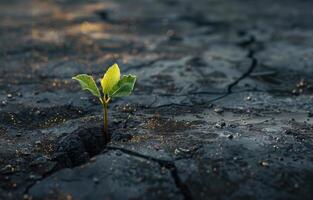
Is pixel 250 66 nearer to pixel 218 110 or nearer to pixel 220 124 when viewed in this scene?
pixel 218 110

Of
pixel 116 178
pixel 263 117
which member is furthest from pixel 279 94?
pixel 116 178

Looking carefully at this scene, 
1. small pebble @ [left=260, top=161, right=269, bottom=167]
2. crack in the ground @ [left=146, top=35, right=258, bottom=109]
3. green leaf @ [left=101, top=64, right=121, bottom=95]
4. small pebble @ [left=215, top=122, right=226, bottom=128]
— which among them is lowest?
small pebble @ [left=260, top=161, right=269, bottom=167]

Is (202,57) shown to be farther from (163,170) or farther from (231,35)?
(163,170)

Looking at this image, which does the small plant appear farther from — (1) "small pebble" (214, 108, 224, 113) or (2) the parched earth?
(1) "small pebble" (214, 108, 224, 113)

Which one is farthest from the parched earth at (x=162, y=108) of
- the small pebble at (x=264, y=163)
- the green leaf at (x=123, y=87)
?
the green leaf at (x=123, y=87)

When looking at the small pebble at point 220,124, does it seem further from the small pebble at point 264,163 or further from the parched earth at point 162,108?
the small pebble at point 264,163

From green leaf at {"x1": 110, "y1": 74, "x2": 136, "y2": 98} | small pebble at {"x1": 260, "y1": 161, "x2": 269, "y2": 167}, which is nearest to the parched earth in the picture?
small pebble at {"x1": 260, "y1": 161, "x2": 269, "y2": 167}

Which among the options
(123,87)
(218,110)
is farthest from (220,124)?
(123,87)
